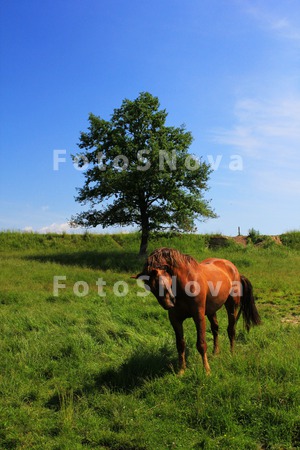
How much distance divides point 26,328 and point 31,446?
557 centimetres

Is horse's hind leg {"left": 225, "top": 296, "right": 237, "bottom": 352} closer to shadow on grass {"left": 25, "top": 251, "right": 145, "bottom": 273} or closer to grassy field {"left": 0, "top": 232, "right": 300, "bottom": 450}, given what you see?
grassy field {"left": 0, "top": 232, "right": 300, "bottom": 450}

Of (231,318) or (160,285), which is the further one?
(231,318)

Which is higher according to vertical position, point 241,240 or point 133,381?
point 241,240

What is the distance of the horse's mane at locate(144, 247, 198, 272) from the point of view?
6156mm

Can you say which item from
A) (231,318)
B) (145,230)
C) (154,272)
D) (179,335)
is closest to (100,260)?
(145,230)

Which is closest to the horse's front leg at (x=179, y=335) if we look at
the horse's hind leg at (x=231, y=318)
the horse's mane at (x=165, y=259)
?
the horse's mane at (x=165, y=259)

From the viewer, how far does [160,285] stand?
19.4 feet

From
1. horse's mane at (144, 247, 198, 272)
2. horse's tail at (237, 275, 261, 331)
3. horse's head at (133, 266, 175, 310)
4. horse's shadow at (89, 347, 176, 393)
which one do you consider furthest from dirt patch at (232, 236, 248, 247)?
horse's head at (133, 266, 175, 310)

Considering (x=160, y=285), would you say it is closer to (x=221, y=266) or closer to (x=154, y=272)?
(x=154, y=272)

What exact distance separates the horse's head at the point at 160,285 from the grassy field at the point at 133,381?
1388mm

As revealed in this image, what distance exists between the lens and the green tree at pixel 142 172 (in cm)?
2517

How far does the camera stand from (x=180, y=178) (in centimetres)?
2548

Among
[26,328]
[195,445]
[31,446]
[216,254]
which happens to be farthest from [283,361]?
[216,254]

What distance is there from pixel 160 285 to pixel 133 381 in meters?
2.08
